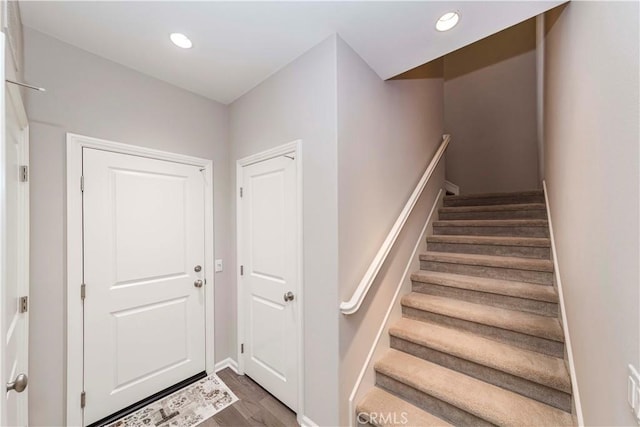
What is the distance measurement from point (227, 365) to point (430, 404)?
1.83 m

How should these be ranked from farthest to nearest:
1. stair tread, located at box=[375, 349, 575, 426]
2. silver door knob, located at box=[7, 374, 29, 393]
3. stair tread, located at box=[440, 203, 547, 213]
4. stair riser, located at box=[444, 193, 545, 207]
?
1. stair riser, located at box=[444, 193, 545, 207]
2. stair tread, located at box=[440, 203, 547, 213]
3. stair tread, located at box=[375, 349, 575, 426]
4. silver door knob, located at box=[7, 374, 29, 393]

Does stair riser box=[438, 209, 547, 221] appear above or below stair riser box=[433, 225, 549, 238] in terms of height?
above

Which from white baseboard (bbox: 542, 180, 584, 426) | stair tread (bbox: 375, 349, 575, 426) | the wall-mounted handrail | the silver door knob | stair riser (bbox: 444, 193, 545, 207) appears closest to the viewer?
the silver door knob

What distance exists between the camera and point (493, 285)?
1.94 m

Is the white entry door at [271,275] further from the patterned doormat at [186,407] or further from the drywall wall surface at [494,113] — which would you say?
the drywall wall surface at [494,113]

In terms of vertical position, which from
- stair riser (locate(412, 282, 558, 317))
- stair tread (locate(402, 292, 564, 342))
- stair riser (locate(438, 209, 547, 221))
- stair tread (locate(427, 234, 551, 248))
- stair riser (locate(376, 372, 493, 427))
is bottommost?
stair riser (locate(376, 372, 493, 427))

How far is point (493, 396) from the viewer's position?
1494mm

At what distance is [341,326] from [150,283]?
1555mm

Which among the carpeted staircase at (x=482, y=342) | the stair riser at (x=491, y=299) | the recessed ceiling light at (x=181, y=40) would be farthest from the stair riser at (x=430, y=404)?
the recessed ceiling light at (x=181, y=40)

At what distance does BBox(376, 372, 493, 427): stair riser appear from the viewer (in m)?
1.47

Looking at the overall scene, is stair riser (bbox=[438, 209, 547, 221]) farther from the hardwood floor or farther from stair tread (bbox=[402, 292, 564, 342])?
the hardwood floor

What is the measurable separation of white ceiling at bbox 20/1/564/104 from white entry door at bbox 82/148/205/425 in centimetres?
75

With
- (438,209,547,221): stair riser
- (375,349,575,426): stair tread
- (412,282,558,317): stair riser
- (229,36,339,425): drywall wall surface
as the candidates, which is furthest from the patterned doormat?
(438,209,547,221): stair riser

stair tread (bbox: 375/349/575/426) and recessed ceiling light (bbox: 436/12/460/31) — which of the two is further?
recessed ceiling light (bbox: 436/12/460/31)
